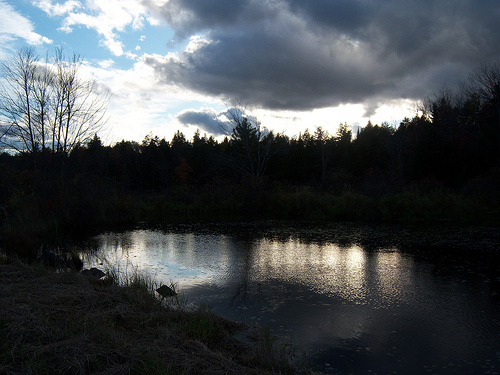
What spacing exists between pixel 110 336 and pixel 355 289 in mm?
4311

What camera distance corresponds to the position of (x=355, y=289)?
20.6 ft

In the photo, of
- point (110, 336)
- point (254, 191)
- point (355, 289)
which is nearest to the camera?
point (110, 336)

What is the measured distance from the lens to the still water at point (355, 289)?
3.96 m

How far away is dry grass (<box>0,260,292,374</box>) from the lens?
3.08 metres

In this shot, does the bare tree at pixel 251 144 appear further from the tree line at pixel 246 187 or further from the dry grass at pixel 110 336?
the dry grass at pixel 110 336

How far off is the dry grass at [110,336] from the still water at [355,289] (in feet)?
2.93

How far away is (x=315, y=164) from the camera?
45000mm

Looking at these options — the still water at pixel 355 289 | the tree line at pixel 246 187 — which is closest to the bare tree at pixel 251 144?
the tree line at pixel 246 187

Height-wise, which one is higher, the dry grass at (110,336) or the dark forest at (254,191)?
the dark forest at (254,191)

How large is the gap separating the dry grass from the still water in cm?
89

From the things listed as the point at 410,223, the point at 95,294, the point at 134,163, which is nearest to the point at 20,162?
the point at 95,294

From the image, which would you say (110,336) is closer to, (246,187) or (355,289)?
(355,289)

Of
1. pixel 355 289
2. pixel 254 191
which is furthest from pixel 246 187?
pixel 355 289

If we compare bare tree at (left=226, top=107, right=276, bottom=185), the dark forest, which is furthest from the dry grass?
bare tree at (left=226, top=107, right=276, bottom=185)
